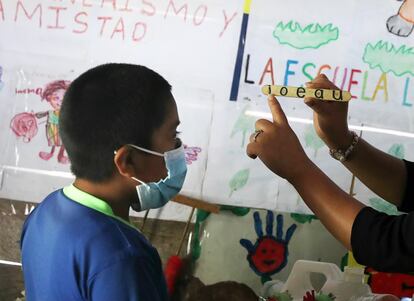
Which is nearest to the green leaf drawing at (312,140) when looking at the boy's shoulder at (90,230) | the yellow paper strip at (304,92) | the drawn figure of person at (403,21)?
the drawn figure of person at (403,21)

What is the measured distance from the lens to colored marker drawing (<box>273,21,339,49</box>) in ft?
5.59

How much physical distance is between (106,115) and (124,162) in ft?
0.30

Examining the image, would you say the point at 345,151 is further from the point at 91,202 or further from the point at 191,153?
the point at 191,153

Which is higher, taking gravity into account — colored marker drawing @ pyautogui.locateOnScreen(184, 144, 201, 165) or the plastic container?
colored marker drawing @ pyautogui.locateOnScreen(184, 144, 201, 165)

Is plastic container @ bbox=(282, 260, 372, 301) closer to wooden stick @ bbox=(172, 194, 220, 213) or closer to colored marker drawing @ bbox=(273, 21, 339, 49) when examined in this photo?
wooden stick @ bbox=(172, 194, 220, 213)

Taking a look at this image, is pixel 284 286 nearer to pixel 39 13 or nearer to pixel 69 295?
pixel 69 295

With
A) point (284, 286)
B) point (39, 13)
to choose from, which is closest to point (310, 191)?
point (284, 286)

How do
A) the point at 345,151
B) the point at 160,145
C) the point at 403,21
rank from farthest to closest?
the point at 403,21 → the point at 345,151 → the point at 160,145

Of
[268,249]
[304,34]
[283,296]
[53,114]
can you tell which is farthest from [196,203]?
[304,34]

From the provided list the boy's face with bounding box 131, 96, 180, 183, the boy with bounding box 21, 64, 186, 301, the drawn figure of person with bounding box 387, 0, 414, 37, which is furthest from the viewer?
the drawn figure of person with bounding box 387, 0, 414, 37

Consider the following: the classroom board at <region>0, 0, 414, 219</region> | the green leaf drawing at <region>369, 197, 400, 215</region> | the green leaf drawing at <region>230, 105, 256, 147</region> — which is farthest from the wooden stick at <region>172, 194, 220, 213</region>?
the green leaf drawing at <region>369, 197, 400, 215</region>

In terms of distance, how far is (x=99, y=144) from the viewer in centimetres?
81

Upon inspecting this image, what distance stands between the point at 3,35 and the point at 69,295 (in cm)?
126

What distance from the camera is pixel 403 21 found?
5.58 feet
